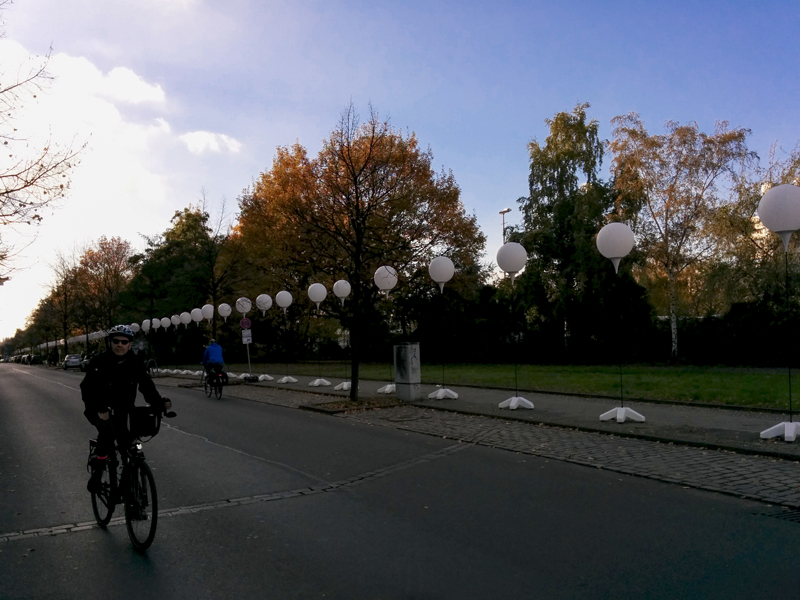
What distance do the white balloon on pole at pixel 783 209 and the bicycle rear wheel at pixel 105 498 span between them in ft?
28.8

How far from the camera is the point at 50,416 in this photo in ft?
52.2

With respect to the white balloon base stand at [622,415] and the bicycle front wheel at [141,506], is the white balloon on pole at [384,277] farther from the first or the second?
the bicycle front wheel at [141,506]

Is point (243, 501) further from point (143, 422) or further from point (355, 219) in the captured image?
point (355, 219)

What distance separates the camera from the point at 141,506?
5.17 m

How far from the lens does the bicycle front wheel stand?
509 centimetres

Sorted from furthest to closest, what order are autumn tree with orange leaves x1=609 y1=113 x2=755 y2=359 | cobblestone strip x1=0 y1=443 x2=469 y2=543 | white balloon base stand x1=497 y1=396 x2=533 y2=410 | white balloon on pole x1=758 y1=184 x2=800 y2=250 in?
autumn tree with orange leaves x1=609 y1=113 x2=755 y2=359, white balloon base stand x1=497 y1=396 x2=533 y2=410, white balloon on pole x1=758 y1=184 x2=800 y2=250, cobblestone strip x1=0 y1=443 x2=469 y2=543

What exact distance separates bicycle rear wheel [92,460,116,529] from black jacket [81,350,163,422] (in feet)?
1.99

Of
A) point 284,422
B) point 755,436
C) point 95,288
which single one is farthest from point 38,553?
point 95,288

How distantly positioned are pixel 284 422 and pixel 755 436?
8736 millimetres

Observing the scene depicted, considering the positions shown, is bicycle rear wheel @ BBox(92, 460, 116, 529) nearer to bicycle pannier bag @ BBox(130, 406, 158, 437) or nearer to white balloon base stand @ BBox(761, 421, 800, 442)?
bicycle pannier bag @ BBox(130, 406, 158, 437)

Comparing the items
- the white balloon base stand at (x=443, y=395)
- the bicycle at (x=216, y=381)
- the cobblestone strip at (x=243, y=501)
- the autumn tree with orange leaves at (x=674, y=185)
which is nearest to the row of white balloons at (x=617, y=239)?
the white balloon base stand at (x=443, y=395)

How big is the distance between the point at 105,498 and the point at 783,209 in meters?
9.11

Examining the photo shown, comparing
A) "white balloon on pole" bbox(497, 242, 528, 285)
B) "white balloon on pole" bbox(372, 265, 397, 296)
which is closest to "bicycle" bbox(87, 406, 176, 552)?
"white balloon on pole" bbox(497, 242, 528, 285)

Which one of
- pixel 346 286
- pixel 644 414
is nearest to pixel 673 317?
pixel 346 286
